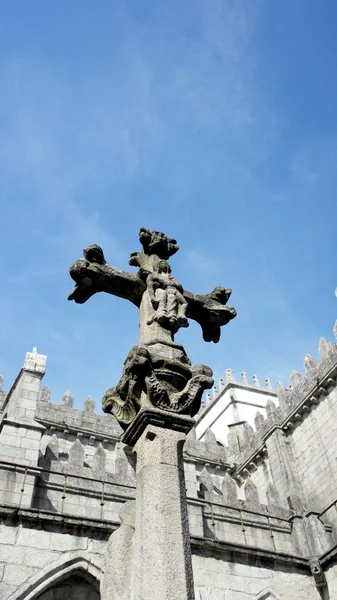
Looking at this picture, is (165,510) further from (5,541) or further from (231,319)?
(5,541)

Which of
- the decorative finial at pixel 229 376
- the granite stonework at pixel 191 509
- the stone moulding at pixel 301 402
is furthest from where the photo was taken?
the decorative finial at pixel 229 376

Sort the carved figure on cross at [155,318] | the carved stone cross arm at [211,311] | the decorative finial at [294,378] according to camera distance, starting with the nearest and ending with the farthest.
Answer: the carved figure on cross at [155,318], the carved stone cross arm at [211,311], the decorative finial at [294,378]

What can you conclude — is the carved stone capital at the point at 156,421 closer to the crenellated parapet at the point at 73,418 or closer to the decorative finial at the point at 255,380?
the crenellated parapet at the point at 73,418

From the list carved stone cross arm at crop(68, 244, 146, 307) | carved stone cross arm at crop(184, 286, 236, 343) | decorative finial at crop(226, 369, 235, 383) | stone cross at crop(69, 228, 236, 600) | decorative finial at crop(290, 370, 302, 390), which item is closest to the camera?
stone cross at crop(69, 228, 236, 600)

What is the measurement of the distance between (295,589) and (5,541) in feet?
23.5

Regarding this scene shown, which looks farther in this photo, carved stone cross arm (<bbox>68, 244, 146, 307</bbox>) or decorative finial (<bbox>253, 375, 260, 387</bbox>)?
decorative finial (<bbox>253, 375, 260, 387</bbox>)

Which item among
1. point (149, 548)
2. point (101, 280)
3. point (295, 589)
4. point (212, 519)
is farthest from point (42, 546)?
point (149, 548)

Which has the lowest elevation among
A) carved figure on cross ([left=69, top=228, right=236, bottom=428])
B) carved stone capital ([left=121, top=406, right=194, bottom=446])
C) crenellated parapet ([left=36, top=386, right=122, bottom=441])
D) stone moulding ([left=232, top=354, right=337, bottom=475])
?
carved stone capital ([left=121, top=406, right=194, bottom=446])

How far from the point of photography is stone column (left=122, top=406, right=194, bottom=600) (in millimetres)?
3656

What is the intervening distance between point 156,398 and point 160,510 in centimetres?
95

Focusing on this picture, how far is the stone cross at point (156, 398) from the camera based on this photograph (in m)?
3.80

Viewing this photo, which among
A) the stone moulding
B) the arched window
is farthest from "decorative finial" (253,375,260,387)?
the arched window

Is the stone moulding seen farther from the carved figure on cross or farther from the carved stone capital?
the carved stone capital

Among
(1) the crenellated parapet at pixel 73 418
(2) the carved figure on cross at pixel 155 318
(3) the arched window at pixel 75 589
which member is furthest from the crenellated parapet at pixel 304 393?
(2) the carved figure on cross at pixel 155 318
